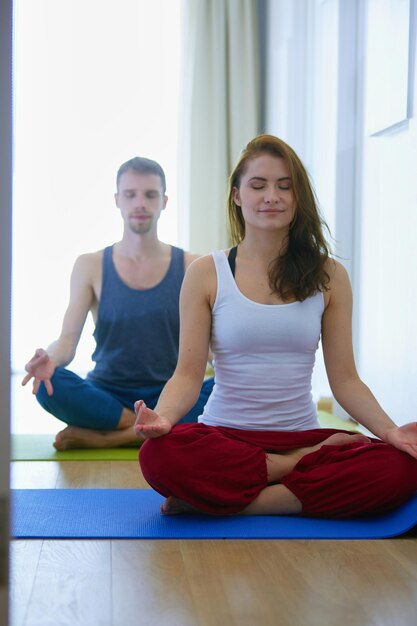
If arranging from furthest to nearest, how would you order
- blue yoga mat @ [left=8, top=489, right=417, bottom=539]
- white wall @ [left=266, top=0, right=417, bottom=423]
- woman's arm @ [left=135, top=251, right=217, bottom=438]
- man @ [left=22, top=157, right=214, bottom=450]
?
1. man @ [left=22, top=157, right=214, bottom=450]
2. white wall @ [left=266, top=0, right=417, bottom=423]
3. woman's arm @ [left=135, top=251, right=217, bottom=438]
4. blue yoga mat @ [left=8, top=489, right=417, bottom=539]

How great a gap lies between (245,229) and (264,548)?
0.91 m

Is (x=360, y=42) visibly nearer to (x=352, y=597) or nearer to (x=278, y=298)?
(x=278, y=298)

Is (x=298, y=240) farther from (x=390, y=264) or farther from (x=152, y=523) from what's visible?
(x=390, y=264)

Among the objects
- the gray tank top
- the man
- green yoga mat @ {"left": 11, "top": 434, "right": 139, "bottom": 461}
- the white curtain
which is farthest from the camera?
the white curtain

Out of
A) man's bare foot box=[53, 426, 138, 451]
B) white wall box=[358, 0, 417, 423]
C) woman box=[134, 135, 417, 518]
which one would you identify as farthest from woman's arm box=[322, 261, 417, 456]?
man's bare foot box=[53, 426, 138, 451]

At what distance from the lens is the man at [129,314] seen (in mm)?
3402

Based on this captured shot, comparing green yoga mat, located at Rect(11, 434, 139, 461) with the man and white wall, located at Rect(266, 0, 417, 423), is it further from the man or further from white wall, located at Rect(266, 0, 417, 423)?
white wall, located at Rect(266, 0, 417, 423)

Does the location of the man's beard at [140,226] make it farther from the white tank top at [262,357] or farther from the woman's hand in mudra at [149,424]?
the woman's hand in mudra at [149,424]

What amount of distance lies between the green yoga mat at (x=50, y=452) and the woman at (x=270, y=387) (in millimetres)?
775

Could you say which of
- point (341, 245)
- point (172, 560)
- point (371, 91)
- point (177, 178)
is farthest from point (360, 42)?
point (172, 560)

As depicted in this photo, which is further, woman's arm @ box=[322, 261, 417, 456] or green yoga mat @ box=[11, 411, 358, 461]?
green yoga mat @ box=[11, 411, 358, 461]

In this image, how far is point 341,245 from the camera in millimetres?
4066

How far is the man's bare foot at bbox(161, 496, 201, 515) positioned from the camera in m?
2.26

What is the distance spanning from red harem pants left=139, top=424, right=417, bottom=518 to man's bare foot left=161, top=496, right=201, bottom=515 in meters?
0.02
